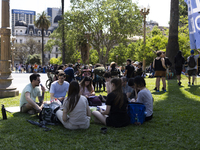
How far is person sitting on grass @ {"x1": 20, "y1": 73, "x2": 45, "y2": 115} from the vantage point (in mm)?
6156

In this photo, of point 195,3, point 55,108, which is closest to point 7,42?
point 55,108

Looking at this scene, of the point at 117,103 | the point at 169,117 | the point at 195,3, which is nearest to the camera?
the point at 117,103

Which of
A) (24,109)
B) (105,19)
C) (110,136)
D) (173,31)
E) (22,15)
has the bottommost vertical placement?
(110,136)

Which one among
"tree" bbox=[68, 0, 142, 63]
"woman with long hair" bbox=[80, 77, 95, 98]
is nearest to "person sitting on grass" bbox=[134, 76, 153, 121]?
"woman with long hair" bbox=[80, 77, 95, 98]

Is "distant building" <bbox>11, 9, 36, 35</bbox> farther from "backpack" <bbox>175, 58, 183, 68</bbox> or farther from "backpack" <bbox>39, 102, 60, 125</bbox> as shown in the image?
"backpack" <bbox>39, 102, 60, 125</bbox>

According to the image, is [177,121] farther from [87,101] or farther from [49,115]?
[49,115]

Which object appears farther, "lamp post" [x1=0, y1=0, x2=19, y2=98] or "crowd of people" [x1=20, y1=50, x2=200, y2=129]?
"lamp post" [x1=0, y1=0, x2=19, y2=98]

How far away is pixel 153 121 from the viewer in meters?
5.82

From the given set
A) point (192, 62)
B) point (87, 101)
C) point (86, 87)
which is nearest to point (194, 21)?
point (86, 87)

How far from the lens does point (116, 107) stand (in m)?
4.98

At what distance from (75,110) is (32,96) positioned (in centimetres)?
213

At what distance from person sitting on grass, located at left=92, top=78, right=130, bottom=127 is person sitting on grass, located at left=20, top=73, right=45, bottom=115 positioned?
6.47 ft

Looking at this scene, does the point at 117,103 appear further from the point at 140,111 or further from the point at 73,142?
the point at 73,142

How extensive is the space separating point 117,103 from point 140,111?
71 cm
